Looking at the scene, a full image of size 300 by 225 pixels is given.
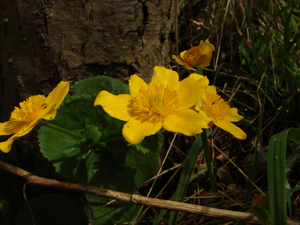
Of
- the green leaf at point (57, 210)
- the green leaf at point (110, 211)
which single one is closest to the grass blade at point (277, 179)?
the green leaf at point (110, 211)

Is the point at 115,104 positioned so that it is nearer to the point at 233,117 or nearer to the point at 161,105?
the point at 161,105

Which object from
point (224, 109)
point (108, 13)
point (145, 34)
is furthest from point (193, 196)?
point (108, 13)

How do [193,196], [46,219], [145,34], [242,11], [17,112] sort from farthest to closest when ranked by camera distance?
[242,11]
[193,196]
[145,34]
[46,219]
[17,112]

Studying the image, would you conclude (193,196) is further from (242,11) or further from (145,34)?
(242,11)

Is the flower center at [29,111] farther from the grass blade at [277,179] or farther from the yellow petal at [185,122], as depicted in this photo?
the grass blade at [277,179]

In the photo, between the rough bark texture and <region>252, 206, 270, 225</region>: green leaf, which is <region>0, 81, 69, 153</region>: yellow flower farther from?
<region>252, 206, 270, 225</region>: green leaf

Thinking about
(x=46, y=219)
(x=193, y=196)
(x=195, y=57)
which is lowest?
(x=193, y=196)

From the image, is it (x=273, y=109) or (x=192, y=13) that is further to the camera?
(x=192, y=13)
